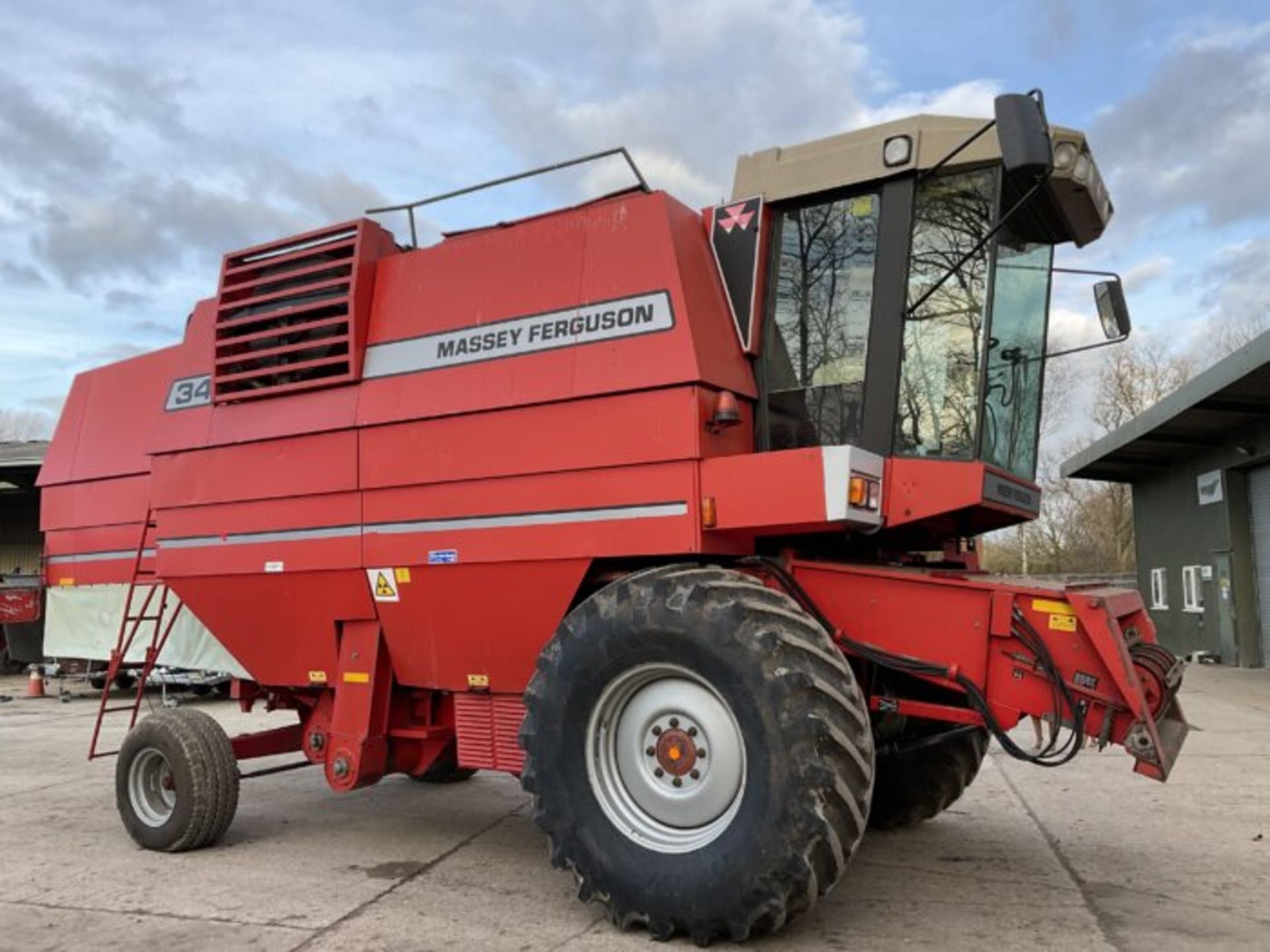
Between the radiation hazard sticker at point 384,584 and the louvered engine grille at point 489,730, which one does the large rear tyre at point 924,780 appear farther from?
the radiation hazard sticker at point 384,584

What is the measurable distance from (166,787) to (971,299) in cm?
523

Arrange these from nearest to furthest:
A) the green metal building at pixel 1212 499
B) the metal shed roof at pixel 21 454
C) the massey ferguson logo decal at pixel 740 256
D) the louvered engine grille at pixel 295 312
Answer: the massey ferguson logo decal at pixel 740 256 < the louvered engine grille at pixel 295 312 < the green metal building at pixel 1212 499 < the metal shed roof at pixel 21 454

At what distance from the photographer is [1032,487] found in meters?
5.65

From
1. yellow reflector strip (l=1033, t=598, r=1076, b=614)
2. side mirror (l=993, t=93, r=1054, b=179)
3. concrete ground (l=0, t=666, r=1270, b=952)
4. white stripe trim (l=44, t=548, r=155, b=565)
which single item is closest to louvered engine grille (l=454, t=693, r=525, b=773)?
concrete ground (l=0, t=666, r=1270, b=952)

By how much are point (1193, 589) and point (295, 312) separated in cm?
1992

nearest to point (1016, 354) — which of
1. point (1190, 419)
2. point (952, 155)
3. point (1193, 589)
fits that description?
point (952, 155)

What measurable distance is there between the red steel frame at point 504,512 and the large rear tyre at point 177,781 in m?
0.40

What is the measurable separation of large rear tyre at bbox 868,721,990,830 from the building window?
1658cm

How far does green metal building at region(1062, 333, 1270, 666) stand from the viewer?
16.0 meters

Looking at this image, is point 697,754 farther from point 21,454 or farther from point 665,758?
point 21,454

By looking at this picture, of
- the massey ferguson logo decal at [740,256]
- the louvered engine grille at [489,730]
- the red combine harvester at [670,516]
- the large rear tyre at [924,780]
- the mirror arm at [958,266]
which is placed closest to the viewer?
the red combine harvester at [670,516]

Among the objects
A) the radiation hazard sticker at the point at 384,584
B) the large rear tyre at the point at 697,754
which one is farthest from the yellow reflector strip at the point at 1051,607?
the radiation hazard sticker at the point at 384,584

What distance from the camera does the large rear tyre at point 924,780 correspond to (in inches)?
241

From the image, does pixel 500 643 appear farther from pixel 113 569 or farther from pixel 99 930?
pixel 113 569
